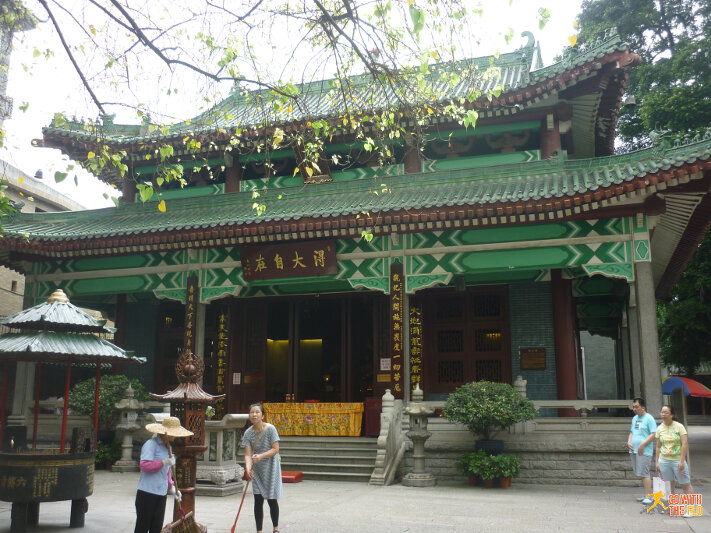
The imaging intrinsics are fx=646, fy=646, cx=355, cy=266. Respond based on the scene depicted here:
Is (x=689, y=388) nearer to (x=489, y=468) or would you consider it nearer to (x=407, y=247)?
(x=407, y=247)

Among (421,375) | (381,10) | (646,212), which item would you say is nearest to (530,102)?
(646,212)

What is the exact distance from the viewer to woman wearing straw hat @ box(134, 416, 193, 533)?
19.3ft

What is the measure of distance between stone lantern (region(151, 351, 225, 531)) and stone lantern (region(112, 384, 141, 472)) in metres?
5.18

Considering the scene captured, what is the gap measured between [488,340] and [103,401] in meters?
8.22

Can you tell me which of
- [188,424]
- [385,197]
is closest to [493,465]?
[188,424]

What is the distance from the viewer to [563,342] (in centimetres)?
1310

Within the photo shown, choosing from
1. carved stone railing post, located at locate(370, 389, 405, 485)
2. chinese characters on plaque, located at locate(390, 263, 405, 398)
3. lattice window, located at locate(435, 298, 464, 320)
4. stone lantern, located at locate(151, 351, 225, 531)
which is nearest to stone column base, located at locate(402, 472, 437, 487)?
carved stone railing post, located at locate(370, 389, 405, 485)

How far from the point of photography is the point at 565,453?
35.8ft

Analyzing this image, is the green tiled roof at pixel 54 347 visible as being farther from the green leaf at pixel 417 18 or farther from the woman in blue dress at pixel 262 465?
the green leaf at pixel 417 18

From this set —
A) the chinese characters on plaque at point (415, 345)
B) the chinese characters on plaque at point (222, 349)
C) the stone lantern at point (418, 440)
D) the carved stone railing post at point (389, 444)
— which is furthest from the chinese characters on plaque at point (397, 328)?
the chinese characters on plaque at point (222, 349)

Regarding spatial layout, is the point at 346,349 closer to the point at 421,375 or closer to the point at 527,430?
the point at 421,375

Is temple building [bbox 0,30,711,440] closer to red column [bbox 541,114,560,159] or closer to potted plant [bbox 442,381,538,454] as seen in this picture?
red column [bbox 541,114,560,159]

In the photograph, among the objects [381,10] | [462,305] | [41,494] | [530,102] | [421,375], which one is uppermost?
[530,102]

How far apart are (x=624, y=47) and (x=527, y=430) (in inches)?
285
